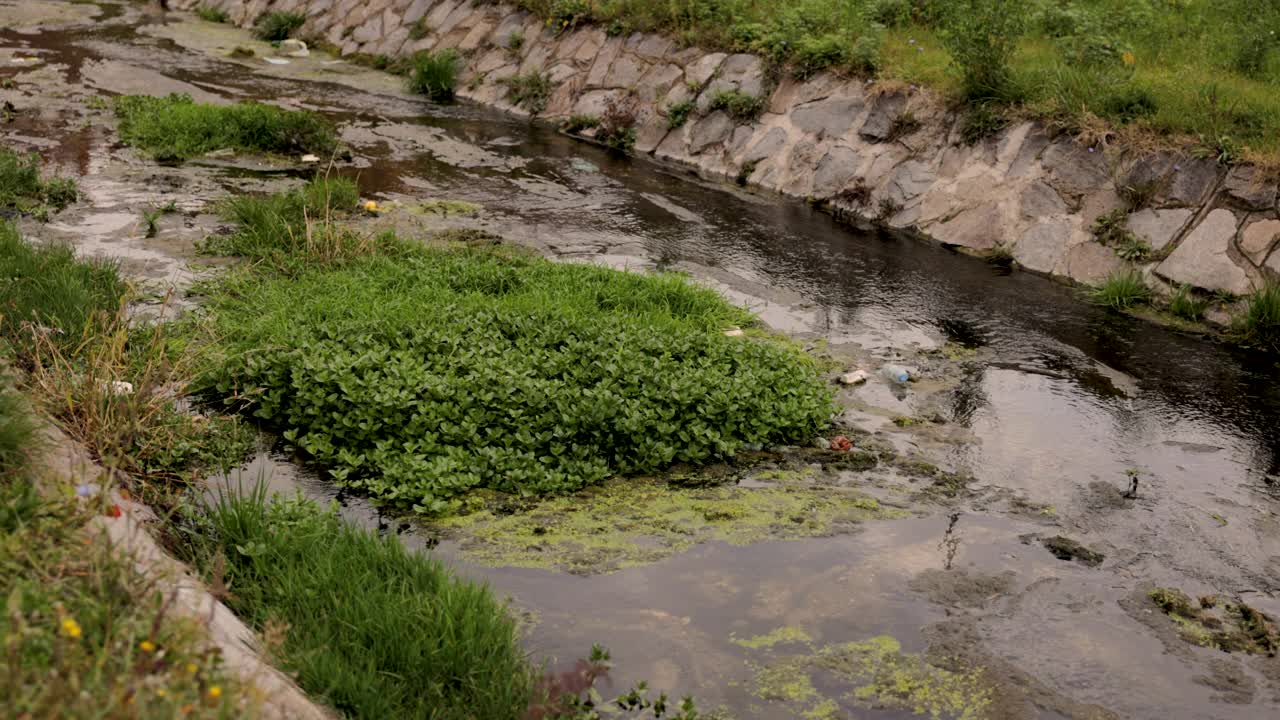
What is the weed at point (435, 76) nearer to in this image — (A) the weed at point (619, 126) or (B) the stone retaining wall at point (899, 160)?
(B) the stone retaining wall at point (899, 160)

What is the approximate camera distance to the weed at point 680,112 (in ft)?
46.2

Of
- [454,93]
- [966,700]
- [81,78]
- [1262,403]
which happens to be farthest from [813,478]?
[81,78]

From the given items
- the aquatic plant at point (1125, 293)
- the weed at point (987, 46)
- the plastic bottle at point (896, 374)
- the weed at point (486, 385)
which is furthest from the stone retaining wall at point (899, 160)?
the weed at point (486, 385)

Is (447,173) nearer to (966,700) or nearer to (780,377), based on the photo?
(780,377)

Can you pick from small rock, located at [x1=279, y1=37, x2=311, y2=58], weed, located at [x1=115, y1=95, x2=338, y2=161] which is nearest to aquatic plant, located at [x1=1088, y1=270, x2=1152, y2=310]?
weed, located at [x1=115, y1=95, x2=338, y2=161]

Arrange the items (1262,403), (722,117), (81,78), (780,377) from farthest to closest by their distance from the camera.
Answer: (81,78)
(722,117)
(1262,403)
(780,377)

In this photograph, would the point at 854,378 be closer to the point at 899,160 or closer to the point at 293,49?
the point at 899,160

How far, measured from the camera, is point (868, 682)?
470 centimetres

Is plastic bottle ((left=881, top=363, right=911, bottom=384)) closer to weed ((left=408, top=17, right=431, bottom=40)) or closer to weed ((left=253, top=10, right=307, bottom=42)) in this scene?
weed ((left=408, top=17, right=431, bottom=40))

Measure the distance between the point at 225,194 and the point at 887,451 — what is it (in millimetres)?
7137

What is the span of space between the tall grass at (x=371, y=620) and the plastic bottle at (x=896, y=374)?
13.2 feet

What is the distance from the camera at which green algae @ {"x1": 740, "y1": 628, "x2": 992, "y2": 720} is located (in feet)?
14.9

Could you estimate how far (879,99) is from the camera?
12586 millimetres

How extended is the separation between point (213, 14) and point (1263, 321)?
63.9ft
